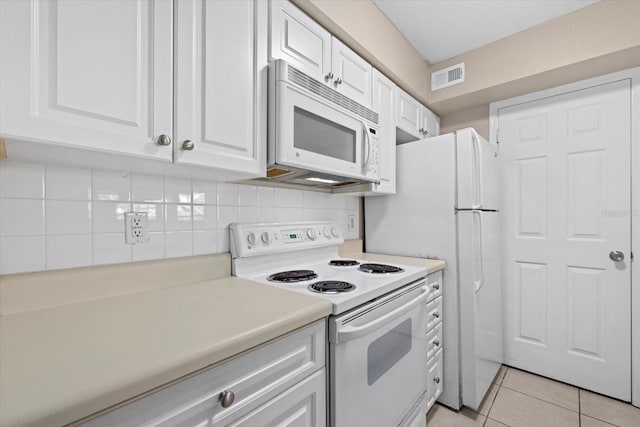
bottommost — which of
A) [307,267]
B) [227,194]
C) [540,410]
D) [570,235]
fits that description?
[540,410]

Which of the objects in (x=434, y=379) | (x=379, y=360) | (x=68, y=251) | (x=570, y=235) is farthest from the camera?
(x=570, y=235)

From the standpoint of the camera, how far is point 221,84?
1044 millimetres

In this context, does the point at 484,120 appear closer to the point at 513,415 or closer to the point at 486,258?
the point at 486,258

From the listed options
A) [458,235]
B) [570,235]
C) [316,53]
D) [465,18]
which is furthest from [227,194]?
[570,235]

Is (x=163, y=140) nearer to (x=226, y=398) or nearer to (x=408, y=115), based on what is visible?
(x=226, y=398)

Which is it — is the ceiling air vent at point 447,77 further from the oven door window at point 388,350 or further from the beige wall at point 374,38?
the oven door window at point 388,350

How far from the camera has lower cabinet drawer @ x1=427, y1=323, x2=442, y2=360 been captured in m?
1.71

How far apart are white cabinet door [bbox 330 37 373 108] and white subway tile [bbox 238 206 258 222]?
0.79m

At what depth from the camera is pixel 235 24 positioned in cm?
109

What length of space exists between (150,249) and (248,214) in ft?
1.62

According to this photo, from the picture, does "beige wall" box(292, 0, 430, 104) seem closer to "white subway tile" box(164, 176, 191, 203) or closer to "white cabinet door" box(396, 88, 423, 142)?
"white cabinet door" box(396, 88, 423, 142)

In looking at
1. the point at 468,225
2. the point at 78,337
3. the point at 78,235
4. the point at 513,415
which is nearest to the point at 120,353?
the point at 78,337

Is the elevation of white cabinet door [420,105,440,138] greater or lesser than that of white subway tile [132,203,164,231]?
greater

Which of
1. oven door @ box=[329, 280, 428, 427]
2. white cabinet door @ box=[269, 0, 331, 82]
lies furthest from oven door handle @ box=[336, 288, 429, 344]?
white cabinet door @ box=[269, 0, 331, 82]
